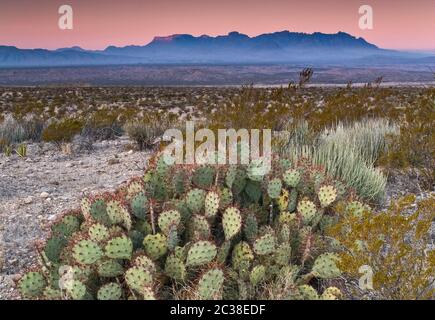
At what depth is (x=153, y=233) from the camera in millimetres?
4043

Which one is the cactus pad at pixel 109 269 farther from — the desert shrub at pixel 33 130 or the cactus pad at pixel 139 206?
the desert shrub at pixel 33 130

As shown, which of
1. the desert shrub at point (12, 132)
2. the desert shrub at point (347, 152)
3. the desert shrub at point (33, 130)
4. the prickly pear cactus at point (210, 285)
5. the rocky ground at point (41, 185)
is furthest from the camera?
the desert shrub at point (33, 130)

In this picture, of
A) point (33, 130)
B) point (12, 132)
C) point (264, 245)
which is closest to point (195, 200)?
point (264, 245)

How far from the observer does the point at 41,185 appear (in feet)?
25.5

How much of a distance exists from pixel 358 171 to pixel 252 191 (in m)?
2.23

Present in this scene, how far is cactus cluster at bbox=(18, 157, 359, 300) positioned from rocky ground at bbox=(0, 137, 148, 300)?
968 millimetres

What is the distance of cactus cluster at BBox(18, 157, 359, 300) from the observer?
11.6 ft

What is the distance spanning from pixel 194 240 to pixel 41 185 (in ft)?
15.2

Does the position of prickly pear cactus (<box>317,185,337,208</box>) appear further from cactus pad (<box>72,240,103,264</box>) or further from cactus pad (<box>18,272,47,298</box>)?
cactus pad (<box>18,272,47,298</box>)

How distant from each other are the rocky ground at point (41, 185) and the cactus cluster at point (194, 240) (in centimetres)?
97

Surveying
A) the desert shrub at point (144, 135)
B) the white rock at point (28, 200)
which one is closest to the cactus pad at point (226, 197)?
the white rock at point (28, 200)

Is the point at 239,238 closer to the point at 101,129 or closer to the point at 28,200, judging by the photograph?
the point at 28,200

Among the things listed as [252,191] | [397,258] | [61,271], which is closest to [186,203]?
[252,191]

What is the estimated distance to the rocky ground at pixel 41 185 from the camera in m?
5.22
